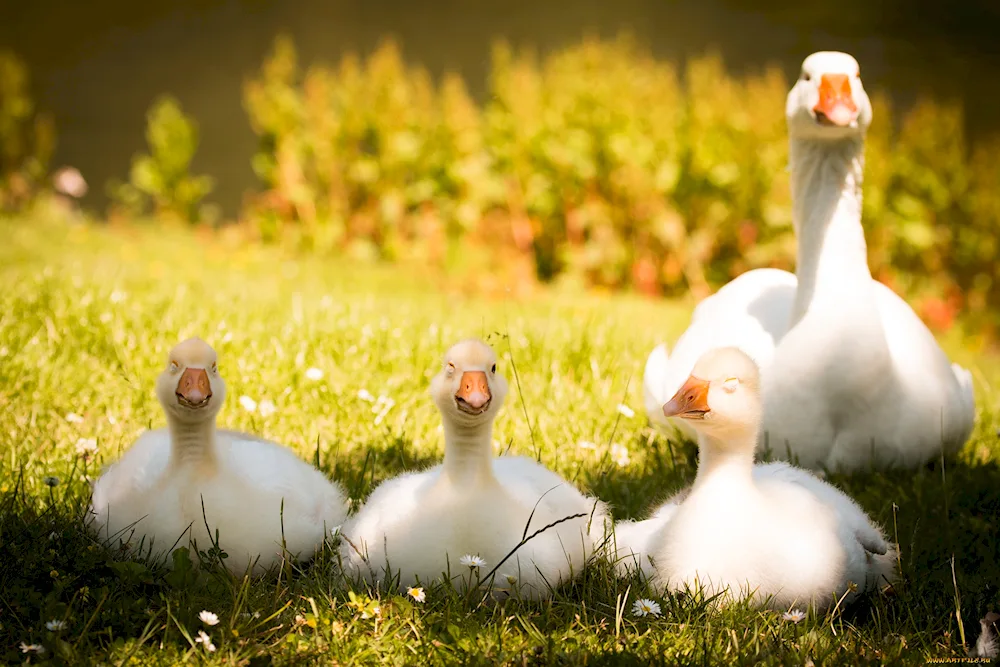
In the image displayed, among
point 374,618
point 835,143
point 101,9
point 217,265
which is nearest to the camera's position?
point 374,618

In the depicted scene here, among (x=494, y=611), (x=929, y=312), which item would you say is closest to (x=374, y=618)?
(x=494, y=611)

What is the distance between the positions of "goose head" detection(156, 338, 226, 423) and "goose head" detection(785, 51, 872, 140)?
97.2 inches

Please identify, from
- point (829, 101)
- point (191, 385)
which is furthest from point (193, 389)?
point (829, 101)

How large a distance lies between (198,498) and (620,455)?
6.08 ft

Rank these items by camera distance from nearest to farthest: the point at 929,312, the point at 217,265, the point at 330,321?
the point at 330,321
the point at 217,265
the point at 929,312

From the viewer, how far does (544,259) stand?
9.87 metres

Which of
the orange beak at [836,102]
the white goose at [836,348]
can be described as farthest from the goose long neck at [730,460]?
the orange beak at [836,102]

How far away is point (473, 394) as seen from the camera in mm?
2658

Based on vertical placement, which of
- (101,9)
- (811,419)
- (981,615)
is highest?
(101,9)

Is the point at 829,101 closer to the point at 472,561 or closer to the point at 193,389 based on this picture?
the point at 472,561

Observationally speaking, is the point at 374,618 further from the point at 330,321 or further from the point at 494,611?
the point at 330,321

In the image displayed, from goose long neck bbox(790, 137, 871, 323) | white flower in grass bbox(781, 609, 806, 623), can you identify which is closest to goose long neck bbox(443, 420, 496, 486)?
white flower in grass bbox(781, 609, 806, 623)

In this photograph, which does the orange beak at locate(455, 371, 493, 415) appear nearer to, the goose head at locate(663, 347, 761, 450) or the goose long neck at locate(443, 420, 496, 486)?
the goose long neck at locate(443, 420, 496, 486)

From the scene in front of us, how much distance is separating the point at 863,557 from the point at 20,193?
10.1 m
